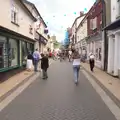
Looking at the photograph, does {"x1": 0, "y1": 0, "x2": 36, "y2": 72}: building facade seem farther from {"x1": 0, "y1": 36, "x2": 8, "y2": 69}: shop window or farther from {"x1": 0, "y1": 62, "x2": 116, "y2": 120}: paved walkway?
{"x1": 0, "y1": 62, "x2": 116, "y2": 120}: paved walkway

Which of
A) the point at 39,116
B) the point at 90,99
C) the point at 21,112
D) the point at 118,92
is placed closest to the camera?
the point at 39,116

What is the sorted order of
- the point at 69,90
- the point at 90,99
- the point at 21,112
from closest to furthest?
the point at 21,112 < the point at 90,99 < the point at 69,90

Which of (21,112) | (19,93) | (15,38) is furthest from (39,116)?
(15,38)

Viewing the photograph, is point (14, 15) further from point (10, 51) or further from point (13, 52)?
point (10, 51)

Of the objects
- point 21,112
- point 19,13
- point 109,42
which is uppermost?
point 19,13

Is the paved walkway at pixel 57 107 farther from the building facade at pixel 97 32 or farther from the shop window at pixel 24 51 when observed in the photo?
the building facade at pixel 97 32

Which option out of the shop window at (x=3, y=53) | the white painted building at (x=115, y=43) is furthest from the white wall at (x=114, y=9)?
the shop window at (x=3, y=53)

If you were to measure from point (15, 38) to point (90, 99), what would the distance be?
1086 centimetres

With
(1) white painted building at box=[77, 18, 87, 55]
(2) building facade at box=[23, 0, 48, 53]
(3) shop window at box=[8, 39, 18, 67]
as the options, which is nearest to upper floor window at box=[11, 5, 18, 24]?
(3) shop window at box=[8, 39, 18, 67]

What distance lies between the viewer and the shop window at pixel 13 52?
19.8 metres

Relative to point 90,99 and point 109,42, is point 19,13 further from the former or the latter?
point 90,99

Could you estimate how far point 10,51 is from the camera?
65.0 ft

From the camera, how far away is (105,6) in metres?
24.4

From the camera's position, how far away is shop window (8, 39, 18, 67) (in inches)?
778
